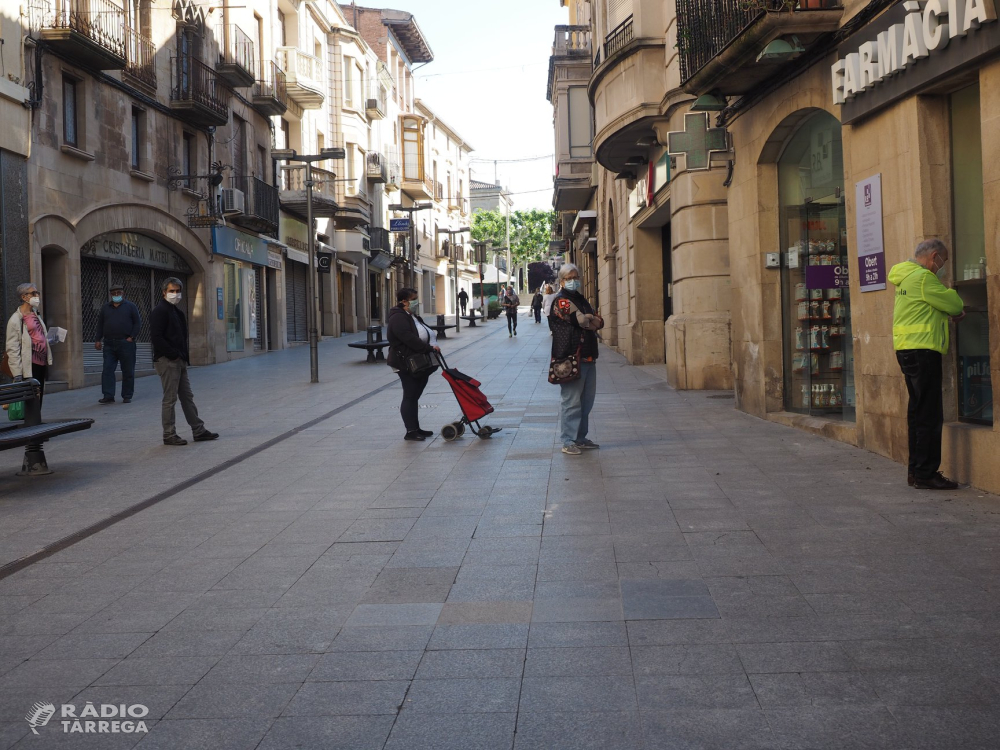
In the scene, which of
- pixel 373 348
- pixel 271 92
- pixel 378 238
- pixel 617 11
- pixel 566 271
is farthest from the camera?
pixel 378 238

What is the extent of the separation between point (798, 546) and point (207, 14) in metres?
25.7

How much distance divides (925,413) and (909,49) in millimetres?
2666

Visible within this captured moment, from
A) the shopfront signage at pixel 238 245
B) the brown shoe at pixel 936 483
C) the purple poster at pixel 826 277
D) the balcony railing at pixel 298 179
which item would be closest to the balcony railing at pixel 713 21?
the purple poster at pixel 826 277

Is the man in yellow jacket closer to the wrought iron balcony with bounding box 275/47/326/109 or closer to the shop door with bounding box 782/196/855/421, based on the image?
the shop door with bounding box 782/196/855/421

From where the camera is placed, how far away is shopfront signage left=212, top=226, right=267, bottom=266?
1069 inches

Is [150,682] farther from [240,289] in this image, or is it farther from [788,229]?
[240,289]

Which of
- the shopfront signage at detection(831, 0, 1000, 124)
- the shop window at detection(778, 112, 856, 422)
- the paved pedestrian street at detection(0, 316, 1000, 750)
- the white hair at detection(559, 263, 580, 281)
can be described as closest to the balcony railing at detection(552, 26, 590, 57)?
the shop window at detection(778, 112, 856, 422)

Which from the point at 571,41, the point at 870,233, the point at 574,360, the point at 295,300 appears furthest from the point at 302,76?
the point at 870,233

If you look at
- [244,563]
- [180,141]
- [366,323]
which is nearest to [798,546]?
[244,563]

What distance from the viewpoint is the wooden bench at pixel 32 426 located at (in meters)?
8.86

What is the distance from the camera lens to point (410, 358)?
1116cm

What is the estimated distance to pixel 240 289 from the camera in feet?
98.6

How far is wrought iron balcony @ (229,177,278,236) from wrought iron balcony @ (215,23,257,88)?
8.78 feet

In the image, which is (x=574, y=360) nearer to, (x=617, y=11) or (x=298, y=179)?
(x=617, y=11)
